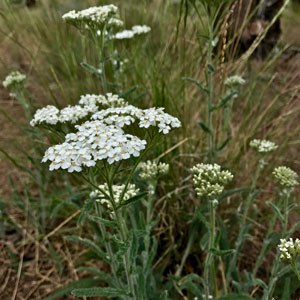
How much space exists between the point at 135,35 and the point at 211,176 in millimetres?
1940

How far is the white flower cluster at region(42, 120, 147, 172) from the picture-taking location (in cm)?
164

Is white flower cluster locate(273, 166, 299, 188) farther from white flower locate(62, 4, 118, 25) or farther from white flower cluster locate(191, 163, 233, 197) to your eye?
Result: white flower locate(62, 4, 118, 25)

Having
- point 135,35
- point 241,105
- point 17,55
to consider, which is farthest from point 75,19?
point 17,55

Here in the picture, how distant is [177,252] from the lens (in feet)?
9.75

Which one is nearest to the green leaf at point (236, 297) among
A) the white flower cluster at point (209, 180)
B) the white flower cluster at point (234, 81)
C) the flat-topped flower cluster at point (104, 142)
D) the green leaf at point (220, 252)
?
the green leaf at point (220, 252)

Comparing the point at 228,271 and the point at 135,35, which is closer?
the point at 228,271

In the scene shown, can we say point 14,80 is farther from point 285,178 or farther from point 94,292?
point 285,178

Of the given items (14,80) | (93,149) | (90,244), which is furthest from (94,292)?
(14,80)

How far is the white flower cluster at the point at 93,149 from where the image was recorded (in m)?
1.64

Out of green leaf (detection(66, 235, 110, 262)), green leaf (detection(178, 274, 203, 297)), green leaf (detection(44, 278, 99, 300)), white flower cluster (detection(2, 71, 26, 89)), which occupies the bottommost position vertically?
green leaf (detection(44, 278, 99, 300))

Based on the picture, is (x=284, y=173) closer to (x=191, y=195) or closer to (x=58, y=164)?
(x=191, y=195)

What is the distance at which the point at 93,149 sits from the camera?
5.52 ft

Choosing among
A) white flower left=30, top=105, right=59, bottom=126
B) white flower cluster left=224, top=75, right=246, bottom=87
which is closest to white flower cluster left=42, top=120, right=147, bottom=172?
white flower left=30, top=105, right=59, bottom=126

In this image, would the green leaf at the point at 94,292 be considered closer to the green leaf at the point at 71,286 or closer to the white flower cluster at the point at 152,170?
the white flower cluster at the point at 152,170
